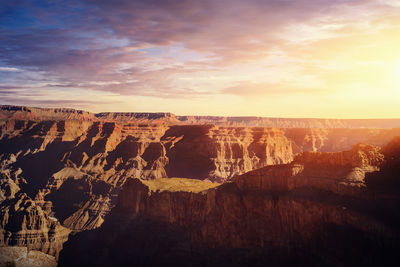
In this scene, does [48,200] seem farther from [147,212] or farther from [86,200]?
[147,212]

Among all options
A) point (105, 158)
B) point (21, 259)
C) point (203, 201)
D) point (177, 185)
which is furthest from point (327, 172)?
point (105, 158)

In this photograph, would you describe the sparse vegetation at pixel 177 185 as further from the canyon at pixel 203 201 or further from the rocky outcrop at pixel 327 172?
the rocky outcrop at pixel 327 172

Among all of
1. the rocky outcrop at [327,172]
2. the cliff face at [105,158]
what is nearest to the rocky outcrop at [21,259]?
the rocky outcrop at [327,172]

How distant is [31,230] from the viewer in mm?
64875

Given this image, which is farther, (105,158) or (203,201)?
(105,158)

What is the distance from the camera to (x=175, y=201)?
51938 millimetres

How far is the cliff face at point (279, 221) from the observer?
31834 mm

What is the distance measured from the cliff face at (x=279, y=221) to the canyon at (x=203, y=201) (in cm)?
12

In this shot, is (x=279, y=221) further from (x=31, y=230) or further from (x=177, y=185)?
(x=31, y=230)

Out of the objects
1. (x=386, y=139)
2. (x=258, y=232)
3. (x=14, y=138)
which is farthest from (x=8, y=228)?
(x=386, y=139)

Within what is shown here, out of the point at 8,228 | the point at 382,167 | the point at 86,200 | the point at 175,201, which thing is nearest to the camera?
the point at 382,167

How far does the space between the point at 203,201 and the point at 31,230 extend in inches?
1454

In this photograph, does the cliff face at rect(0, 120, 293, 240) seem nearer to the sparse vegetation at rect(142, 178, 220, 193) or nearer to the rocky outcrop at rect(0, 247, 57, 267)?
the sparse vegetation at rect(142, 178, 220, 193)

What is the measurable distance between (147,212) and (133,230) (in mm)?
3505
